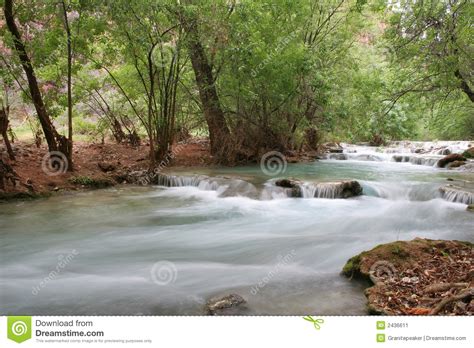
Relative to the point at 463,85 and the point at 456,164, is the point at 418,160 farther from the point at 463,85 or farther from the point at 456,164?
the point at 463,85

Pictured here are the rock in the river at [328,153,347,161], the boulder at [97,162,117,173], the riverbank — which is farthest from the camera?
the rock in the river at [328,153,347,161]

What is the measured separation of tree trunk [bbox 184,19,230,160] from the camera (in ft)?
46.0

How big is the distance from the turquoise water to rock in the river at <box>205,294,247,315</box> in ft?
0.56

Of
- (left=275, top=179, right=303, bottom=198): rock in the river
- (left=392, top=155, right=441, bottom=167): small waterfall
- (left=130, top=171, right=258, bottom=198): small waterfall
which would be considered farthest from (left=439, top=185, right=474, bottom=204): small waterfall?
(left=392, top=155, right=441, bottom=167): small waterfall

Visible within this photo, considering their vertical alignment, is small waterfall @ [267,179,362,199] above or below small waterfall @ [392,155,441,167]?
below

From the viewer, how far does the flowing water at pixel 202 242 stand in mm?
4508

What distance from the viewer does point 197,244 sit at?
6812mm

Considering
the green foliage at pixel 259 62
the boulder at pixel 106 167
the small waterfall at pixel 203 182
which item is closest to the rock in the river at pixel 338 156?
the green foliage at pixel 259 62

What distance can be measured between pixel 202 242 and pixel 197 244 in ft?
0.49

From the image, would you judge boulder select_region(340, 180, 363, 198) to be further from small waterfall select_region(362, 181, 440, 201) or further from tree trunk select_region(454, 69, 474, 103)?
tree trunk select_region(454, 69, 474, 103)

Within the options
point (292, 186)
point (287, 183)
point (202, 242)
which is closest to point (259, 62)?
point (287, 183)
